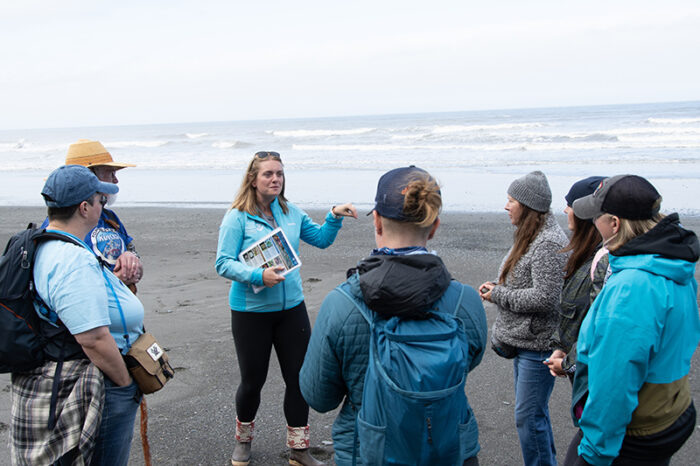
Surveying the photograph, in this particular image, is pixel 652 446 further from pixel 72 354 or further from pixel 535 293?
pixel 72 354

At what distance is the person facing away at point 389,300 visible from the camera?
1.98 meters

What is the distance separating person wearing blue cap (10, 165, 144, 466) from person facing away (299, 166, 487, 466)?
0.97 metres

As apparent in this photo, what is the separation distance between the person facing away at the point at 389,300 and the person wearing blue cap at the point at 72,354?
967 millimetres

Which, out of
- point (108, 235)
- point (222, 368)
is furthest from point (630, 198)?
point (222, 368)

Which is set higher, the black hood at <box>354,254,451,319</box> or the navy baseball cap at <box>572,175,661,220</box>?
the navy baseball cap at <box>572,175,661,220</box>

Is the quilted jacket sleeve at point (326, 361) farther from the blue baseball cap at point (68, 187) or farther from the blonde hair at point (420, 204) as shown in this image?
the blue baseball cap at point (68, 187)

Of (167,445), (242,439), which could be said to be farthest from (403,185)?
(167,445)

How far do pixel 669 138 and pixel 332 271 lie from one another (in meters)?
31.7

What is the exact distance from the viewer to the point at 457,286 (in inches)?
86.4

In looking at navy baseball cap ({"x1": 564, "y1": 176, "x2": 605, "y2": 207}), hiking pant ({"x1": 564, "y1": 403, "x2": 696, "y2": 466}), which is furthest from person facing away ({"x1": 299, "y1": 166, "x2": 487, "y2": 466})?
navy baseball cap ({"x1": 564, "y1": 176, "x2": 605, "y2": 207})

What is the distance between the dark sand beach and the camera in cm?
406

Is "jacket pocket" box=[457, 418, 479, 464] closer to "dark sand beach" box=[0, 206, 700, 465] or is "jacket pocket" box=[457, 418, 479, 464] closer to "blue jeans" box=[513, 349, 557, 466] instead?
"blue jeans" box=[513, 349, 557, 466]

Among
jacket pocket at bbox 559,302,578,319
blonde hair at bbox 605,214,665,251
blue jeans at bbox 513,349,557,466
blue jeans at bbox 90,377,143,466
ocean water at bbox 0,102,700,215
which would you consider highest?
blonde hair at bbox 605,214,665,251

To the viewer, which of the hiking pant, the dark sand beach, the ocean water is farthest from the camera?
the ocean water
